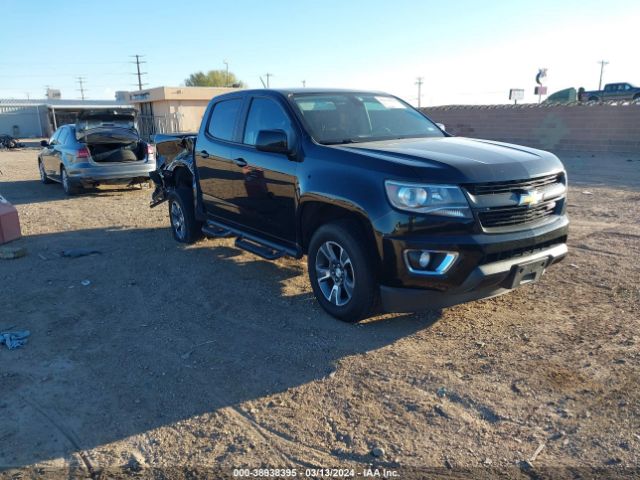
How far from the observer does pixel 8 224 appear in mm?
7797

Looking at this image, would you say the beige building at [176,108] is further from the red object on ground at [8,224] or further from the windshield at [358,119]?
the windshield at [358,119]

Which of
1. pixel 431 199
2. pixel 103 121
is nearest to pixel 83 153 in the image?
pixel 103 121

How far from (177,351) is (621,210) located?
7838 mm

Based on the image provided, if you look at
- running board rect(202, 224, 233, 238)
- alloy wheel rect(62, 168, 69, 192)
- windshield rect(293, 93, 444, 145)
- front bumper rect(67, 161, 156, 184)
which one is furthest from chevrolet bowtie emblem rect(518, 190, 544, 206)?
alloy wheel rect(62, 168, 69, 192)

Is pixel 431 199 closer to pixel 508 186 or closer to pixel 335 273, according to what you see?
pixel 508 186

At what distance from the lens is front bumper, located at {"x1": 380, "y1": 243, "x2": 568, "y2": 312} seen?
388 centimetres

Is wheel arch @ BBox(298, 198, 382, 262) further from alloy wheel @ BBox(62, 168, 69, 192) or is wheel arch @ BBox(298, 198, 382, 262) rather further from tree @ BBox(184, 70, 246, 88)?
tree @ BBox(184, 70, 246, 88)

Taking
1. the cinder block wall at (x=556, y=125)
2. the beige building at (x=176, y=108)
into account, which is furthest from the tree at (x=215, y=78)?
the cinder block wall at (x=556, y=125)

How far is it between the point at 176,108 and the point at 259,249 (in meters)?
32.3

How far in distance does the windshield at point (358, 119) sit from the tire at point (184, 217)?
2656mm

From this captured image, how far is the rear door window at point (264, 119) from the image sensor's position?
5175 millimetres

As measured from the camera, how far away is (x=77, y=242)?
7.79 metres

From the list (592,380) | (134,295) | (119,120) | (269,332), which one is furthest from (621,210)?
(119,120)

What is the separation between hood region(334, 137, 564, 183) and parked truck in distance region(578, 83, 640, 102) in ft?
99.8
